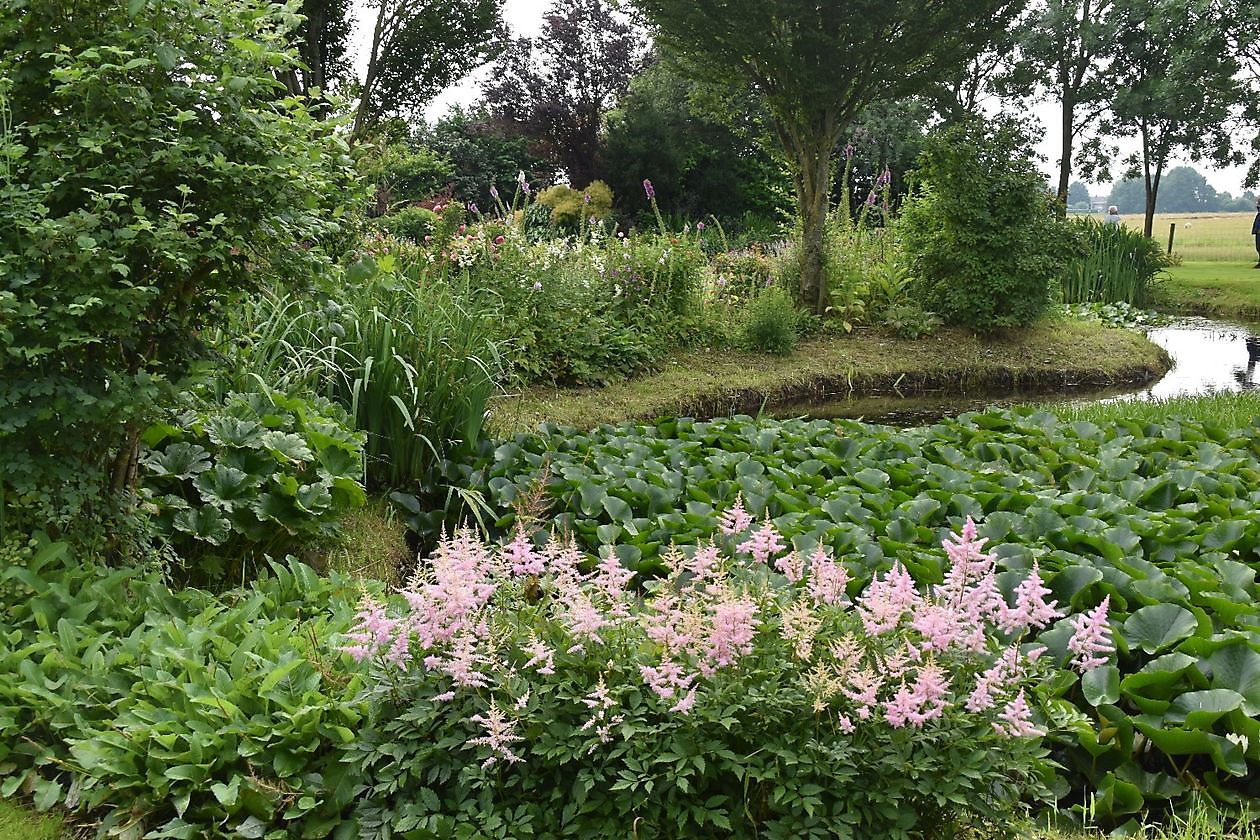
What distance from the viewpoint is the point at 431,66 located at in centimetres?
1741

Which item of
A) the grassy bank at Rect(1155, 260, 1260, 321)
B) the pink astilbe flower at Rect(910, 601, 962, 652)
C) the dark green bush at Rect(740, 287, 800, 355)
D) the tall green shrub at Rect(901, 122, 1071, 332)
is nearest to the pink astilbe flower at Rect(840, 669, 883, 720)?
the pink astilbe flower at Rect(910, 601, 962, 652)

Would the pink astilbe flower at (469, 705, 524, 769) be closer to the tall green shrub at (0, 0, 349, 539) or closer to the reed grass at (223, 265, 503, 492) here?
the tall green shrub at (0, 0, 349, 539)

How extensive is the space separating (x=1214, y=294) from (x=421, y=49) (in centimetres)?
1521

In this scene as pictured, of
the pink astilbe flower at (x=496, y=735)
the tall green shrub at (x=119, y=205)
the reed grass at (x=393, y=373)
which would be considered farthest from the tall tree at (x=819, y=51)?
the pink astilbe flower at (x=496, y=735)

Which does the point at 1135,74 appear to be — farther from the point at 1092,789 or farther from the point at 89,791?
the point at 89,791

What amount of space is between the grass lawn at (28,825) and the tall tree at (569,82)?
22.2m

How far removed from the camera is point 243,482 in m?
3.13

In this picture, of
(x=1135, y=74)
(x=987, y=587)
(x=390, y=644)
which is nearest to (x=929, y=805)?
(x=987, y=587)

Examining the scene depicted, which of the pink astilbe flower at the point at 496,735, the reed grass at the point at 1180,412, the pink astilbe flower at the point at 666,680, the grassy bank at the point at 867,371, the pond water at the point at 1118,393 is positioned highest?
the pink astilbe flower at the point at 666,680

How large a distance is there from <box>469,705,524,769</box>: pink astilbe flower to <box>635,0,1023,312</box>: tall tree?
391 inches

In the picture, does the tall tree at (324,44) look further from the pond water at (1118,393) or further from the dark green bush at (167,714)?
the dark green bush at (167,714)

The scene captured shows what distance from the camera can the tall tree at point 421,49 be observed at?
15.8 m

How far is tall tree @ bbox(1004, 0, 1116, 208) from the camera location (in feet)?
71.6

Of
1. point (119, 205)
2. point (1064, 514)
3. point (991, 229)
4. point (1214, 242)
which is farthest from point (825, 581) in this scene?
point (1214, 242)
